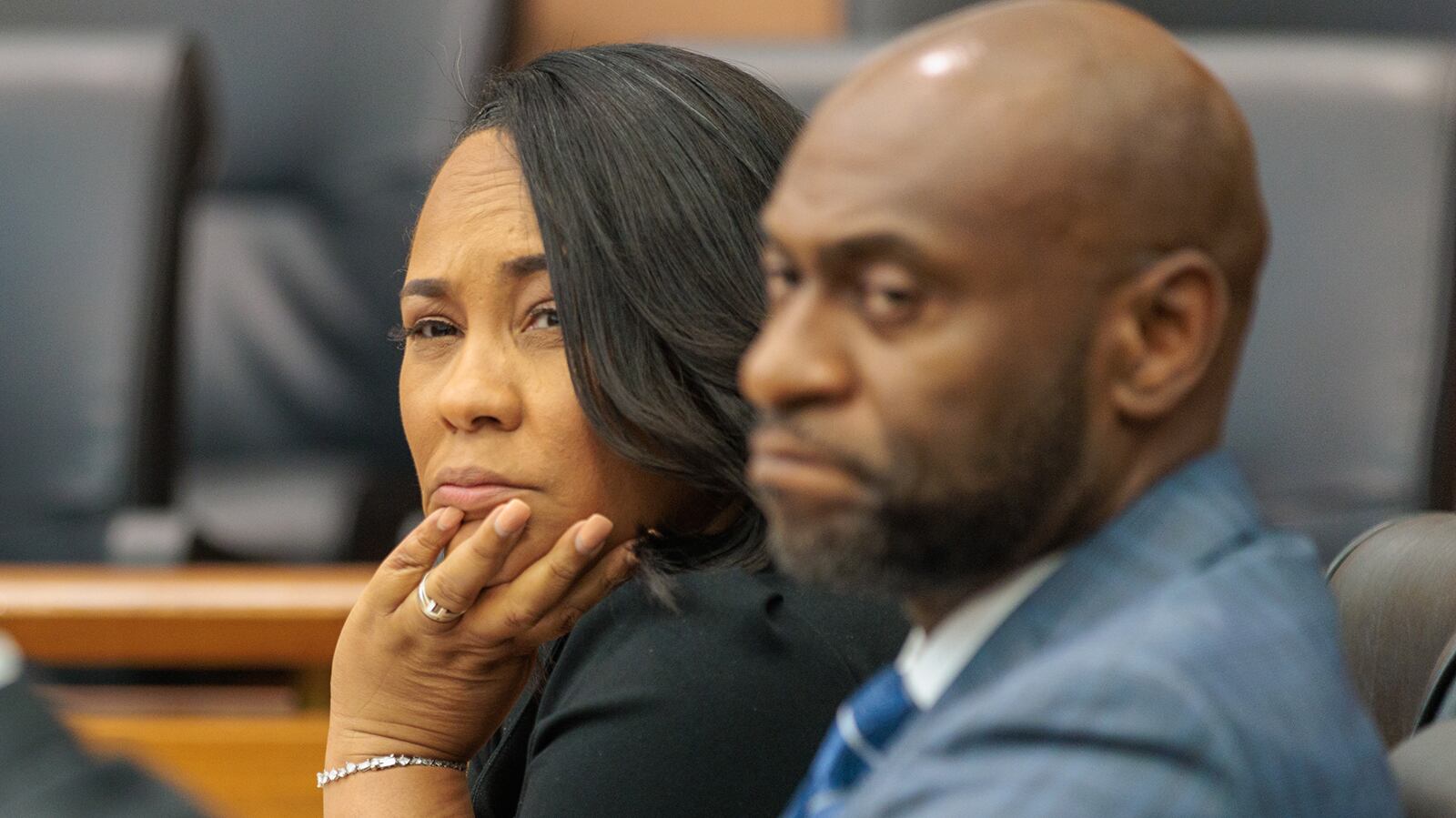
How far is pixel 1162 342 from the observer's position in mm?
469

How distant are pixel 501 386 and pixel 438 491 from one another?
0.06 meters

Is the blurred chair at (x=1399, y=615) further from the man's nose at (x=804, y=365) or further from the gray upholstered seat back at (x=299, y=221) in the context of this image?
the gray upholstered seat back at (x=299, y=221)

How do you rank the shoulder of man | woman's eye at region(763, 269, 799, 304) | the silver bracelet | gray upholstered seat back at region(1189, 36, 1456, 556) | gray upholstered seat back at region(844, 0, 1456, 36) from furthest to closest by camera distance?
gray upholstered seat back at region(844, 0, 1456, 36), gray upholstered seat back at region(1189, 36, 1456, 556), the silver bracelet, woman's eye at region(763, 269, 799, 304), the shoulder of man

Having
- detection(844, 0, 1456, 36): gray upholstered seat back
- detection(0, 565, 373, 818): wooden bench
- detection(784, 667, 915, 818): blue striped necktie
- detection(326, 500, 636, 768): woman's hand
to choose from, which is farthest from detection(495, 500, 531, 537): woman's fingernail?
detection(844, 0, 1456, 36): gray upholstered seat back

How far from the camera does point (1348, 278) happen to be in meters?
1.53

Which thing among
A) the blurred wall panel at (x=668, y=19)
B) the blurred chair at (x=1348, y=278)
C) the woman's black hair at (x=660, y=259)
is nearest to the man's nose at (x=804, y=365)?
the woman's black hair at (x=660, y=259)

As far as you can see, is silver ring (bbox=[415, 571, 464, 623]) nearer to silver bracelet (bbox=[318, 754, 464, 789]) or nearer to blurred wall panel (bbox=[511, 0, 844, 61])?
silver bracelet (bbox=[318, 754, 464, 789])

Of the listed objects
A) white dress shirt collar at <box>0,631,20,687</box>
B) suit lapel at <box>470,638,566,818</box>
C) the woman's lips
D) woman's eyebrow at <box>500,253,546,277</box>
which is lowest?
suit lapel at <box>470,638,566,818</box>

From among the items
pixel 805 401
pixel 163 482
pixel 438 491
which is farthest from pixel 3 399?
pixel 805 401

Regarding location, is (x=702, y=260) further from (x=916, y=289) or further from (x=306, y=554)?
(x=306, y=554)

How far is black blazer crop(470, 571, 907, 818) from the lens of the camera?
705 mm

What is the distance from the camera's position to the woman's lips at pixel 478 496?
78cm

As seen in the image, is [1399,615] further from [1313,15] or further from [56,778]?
[1313,15]

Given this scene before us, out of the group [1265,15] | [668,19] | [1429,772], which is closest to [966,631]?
[1429,772]
